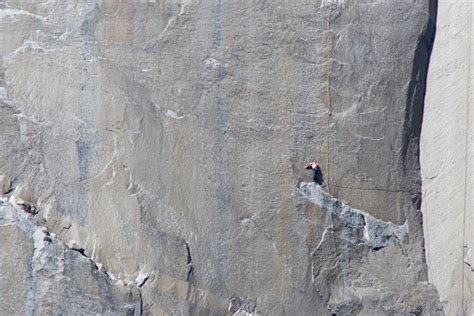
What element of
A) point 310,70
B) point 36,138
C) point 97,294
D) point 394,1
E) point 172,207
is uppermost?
point 394,1

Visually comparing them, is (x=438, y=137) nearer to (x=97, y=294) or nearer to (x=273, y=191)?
(x=273, y=191)

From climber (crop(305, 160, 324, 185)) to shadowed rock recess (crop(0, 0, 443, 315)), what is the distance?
0.13 feet

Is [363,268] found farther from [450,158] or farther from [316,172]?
[450,158]

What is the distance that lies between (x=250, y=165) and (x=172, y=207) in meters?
0.50

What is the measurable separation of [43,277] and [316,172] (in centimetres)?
162

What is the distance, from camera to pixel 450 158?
180 inches

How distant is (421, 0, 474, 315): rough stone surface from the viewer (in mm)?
4543

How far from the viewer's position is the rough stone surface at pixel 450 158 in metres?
4.54

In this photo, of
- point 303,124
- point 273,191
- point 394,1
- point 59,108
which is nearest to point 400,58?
point 394,1

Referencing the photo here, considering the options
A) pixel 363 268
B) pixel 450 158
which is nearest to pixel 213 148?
pixel 363 268

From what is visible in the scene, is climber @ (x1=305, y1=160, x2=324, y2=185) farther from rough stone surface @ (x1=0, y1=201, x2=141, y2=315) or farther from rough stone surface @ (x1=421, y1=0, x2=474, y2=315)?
rough stone surface @ (x1=0, y1=201, x2=141, y2=315)

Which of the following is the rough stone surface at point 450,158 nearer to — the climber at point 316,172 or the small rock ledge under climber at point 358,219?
the small rock ledge under climber at point 358,219

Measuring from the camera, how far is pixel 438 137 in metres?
4.59

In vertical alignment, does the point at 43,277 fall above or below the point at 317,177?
below
